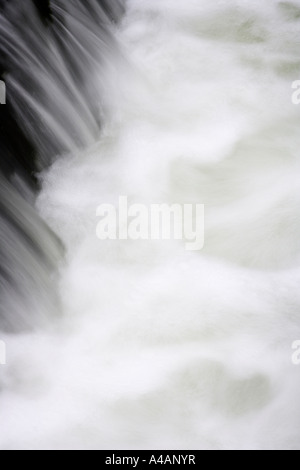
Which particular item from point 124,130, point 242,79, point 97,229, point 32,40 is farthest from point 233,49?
point 97,229

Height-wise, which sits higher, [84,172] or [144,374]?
[84,172]

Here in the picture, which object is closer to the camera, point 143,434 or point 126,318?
point 143,434

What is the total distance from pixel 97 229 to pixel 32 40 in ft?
2.99

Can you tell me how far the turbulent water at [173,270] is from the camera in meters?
2.01

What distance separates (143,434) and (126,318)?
451 mm

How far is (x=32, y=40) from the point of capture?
106 inches

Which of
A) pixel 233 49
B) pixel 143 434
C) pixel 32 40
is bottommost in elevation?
pixel 143 434

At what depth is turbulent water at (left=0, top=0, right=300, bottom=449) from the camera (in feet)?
6.60

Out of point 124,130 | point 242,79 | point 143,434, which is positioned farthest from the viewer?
point 242,79

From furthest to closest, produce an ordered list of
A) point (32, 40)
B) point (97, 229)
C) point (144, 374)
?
point (32, 40) < point (97, 229) < point (144, 374)

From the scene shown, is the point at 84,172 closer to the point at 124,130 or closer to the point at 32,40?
the point at 124,130

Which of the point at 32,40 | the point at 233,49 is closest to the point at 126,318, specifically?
the point at 32,40

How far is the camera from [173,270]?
2424 mm

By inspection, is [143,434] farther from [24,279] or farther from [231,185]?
[231,185]
